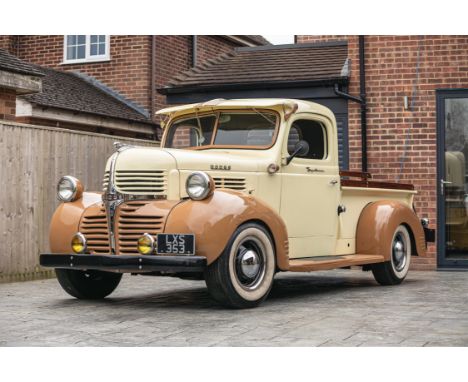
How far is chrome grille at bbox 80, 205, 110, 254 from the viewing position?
7.41 meters

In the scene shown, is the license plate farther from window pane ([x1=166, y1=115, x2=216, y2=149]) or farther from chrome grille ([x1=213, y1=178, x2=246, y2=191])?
window pane ([x1=166, y1=115, x2=216, y2=149])

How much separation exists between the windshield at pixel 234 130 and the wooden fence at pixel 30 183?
253 centimetres

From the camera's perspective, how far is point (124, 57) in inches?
684

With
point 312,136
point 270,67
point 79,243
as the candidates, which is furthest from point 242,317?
point 270,67

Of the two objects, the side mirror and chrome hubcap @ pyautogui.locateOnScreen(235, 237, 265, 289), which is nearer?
chrome hubcap @ pyautogui.locateOnScreen(235, 237, 265, 289)

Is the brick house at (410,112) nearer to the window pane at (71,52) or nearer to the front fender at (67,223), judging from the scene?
the front fender at (67,223)

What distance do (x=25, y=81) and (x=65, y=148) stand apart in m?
1.49

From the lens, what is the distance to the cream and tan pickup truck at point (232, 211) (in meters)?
7.01

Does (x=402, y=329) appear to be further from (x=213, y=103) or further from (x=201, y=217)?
(x=213, y=103)

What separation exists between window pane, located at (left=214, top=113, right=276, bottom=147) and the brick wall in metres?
4.08

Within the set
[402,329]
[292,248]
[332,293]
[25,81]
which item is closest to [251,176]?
[292,248]

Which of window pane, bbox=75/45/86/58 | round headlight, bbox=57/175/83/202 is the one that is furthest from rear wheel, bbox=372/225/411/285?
window pane, bbox=75/45/86/58

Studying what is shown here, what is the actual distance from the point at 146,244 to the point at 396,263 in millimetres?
3783

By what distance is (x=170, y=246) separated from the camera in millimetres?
6922
